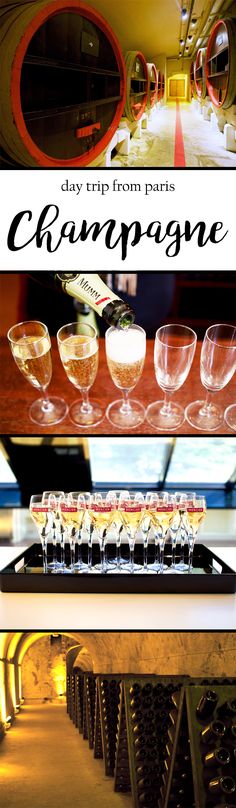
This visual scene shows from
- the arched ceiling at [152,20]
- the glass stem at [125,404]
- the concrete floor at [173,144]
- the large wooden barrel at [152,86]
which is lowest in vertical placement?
the glass stem at [125,404]

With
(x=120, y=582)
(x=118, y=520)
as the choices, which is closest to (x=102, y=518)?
(x=118, y=520)

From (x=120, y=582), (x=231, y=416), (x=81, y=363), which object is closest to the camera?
(x=120, y=582)

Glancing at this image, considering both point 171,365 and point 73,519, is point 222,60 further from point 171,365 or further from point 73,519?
point 73,519

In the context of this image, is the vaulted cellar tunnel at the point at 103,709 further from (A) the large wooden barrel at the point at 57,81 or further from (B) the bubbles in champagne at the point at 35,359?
(A) the large wooden barrel at the point at 57,81

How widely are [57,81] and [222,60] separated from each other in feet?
1.26

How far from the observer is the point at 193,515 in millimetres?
1634

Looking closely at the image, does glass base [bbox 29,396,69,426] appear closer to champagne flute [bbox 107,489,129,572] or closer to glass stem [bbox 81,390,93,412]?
glass stem [bbox 81,390,93,412]

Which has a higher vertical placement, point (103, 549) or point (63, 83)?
point (63, 83)

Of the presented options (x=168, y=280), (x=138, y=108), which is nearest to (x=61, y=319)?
(x=168, y=280)

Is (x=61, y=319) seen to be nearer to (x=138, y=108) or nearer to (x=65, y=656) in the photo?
(x=138, y=108)

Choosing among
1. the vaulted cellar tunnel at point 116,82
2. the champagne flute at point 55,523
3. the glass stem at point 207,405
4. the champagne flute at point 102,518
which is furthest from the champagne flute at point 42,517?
the vaulted cellar tunnel at point 116,82

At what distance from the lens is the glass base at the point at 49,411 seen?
1.73 metres

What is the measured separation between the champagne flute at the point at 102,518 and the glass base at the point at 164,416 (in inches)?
8.9

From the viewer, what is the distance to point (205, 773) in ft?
4.54
